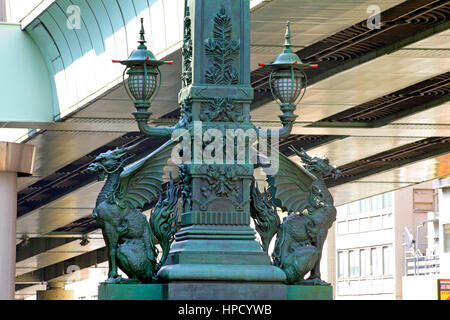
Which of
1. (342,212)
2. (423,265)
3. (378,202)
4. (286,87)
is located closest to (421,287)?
(423,265)

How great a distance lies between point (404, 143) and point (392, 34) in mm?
16581

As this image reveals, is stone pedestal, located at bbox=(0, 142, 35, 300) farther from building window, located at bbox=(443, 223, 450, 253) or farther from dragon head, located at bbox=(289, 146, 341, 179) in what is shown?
dragon head, located at bbox=(289, 146, 341, 179)

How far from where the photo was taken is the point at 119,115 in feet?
123

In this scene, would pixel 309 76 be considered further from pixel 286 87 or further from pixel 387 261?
pixel 387 261

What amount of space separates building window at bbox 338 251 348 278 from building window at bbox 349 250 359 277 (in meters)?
0.74

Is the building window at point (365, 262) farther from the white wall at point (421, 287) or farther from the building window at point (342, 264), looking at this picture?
the white wall at point (421, 287)

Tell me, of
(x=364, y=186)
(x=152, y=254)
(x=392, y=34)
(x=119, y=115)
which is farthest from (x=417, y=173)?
(x=152, y=254)

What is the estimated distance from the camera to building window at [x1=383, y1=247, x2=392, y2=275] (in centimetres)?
7885

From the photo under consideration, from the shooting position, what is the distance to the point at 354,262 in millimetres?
84812

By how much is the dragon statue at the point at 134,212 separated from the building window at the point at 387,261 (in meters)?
67.4

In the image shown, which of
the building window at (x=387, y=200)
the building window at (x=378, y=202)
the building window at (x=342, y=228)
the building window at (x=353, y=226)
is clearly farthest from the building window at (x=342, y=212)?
the building window at (x=387, y=200)

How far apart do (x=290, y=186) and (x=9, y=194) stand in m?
30.0

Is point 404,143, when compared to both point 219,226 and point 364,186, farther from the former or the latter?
point 219,226
